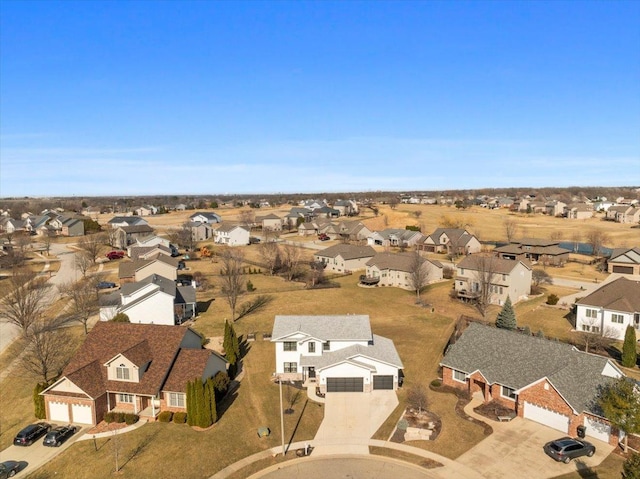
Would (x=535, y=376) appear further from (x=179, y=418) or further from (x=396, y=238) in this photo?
(x=396, y=238)

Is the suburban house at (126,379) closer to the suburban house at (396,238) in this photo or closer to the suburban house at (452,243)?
the suburban house at (452,243)

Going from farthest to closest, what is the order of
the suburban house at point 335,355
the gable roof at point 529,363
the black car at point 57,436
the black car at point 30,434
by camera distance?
the suburban house at point 335,355, the gable roof at point 529,363, the black car at point 30,434, the black car at point 57,436

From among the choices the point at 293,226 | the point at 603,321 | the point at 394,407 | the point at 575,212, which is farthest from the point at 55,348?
the point at 575,212

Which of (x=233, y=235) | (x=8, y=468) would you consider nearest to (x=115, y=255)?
(x=233, y=235)

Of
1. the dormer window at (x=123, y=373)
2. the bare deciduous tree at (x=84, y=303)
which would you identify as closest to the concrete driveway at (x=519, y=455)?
the dormer window at (x=123, y=373)

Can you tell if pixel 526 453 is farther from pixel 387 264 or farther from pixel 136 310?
pixel 387 264

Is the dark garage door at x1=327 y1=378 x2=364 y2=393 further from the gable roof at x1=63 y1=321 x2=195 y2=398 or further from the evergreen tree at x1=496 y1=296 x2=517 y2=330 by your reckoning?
the evergreen tree at x1=496 y1=296 x2=517 y2=330
